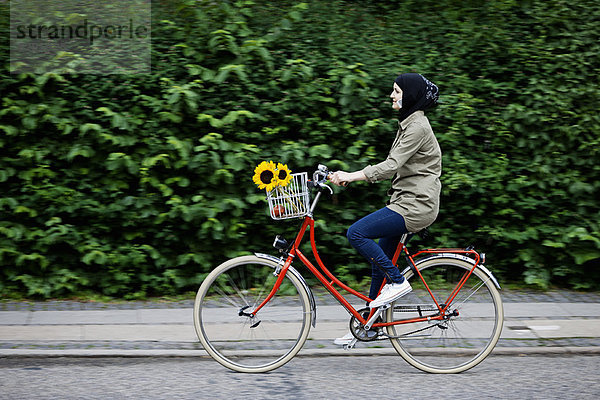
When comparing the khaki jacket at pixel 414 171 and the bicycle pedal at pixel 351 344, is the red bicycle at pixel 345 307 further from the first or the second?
the khaki jacket at pixel 414 171

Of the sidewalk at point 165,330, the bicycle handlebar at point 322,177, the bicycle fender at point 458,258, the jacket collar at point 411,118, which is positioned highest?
the jacket collar at point 411,118

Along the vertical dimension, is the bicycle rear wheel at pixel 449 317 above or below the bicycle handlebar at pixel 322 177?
below

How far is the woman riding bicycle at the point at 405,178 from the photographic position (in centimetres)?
492

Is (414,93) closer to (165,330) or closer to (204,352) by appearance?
(204,352)

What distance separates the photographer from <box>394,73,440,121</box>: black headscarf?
4957 mm

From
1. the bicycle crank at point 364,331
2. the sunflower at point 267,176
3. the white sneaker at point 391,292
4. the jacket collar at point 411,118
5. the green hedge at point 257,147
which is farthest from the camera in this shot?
the green hedge at point 257,147

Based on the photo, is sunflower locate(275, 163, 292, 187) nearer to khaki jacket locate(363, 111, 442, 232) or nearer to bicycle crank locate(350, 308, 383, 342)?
khaki jacket locate(363, 111, 442, 232)

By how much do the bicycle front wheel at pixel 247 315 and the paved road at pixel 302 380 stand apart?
14cm

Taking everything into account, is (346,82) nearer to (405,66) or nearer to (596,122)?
(405,66)

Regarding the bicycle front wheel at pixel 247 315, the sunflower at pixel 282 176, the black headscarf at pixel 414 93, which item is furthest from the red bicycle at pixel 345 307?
the black headscarf at pixel 414 93

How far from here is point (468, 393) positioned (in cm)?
483

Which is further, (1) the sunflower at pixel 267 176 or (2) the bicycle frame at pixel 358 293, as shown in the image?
(2) the bicycle frame at pixel 358 293

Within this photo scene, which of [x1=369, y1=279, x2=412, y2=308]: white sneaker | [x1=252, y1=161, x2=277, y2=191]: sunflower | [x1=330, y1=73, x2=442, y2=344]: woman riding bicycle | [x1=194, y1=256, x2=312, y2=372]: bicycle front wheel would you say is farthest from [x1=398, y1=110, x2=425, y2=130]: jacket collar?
[x1=194, y1=256, x2=312, y2=372]: bicycle front wheel

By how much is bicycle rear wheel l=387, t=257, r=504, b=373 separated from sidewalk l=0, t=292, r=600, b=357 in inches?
17.9
